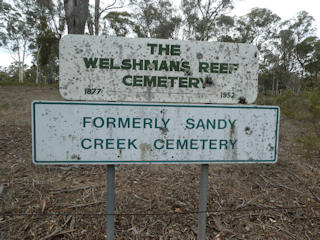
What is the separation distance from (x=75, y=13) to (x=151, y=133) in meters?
2.40

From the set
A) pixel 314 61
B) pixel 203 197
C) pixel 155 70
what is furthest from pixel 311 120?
pixel 314 61

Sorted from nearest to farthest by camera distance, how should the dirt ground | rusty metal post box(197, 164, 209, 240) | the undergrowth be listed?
rusty metal post box(197, 164, 209, 240) → the dirt ground → the undergrowth

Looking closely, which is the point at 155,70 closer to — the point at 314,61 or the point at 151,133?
the point at 151,133

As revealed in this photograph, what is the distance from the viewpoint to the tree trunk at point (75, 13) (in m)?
2.77

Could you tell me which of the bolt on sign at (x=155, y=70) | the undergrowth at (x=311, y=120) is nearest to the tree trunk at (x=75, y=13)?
the bolt on sign at (x=155, y=70)

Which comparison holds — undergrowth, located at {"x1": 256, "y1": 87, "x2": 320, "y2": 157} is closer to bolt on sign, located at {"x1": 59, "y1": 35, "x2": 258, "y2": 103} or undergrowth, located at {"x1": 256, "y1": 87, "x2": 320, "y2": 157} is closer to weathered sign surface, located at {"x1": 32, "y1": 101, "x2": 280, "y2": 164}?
weathered sign surface, located at {"x1": 32, "y1": 101, "x2": 280, "y2": 164}

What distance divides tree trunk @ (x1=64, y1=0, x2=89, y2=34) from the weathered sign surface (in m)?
2.06

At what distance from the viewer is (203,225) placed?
60.9 inches

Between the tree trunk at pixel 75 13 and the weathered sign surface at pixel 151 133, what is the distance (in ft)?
6.76

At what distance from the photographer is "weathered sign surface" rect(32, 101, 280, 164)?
51.0 inches

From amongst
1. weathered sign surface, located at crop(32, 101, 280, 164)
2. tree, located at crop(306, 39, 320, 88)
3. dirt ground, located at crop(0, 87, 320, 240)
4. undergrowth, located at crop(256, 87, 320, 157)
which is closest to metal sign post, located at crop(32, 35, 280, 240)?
weathered sign surface, located at crop(32, 101, 280, 164)

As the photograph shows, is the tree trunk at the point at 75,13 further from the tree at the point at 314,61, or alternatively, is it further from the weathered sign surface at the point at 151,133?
the tree at the point at 314,61

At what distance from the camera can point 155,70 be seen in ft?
4.46

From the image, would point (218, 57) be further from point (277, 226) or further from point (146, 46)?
point (277, 226)
